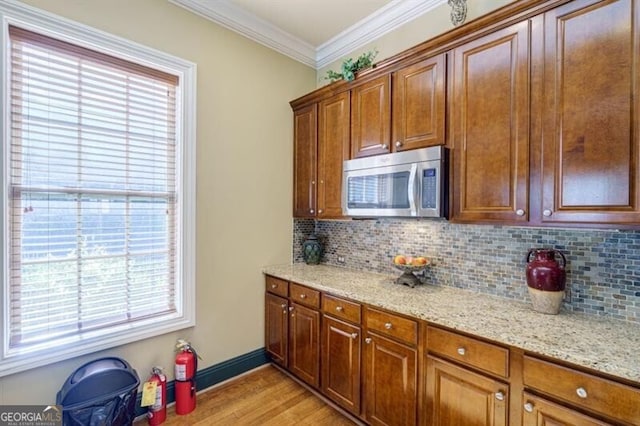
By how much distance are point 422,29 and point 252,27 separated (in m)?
1.47

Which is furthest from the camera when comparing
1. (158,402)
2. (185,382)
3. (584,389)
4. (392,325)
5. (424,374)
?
(185,382)

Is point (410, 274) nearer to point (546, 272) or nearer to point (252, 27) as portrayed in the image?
point (546, 272)

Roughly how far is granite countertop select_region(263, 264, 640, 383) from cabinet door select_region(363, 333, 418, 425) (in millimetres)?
253

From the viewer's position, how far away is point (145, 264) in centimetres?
222

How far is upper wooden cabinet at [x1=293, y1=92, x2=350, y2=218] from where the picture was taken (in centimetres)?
257

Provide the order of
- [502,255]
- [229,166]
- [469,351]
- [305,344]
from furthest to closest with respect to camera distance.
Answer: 1. [229,166]
2. [305,344]
3. [502,255]
4. [469,351]

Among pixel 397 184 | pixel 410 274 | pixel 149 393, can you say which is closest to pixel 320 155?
pixel 397 184

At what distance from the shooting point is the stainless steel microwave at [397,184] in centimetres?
186

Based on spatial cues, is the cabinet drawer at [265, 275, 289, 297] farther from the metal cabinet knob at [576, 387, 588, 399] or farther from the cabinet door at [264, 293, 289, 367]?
the metal cabinet knob at [576, 387, 588, 399]

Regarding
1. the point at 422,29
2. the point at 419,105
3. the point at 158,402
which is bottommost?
the point at 158,402

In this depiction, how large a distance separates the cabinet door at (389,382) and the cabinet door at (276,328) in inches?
35.6

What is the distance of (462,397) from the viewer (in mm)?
1514

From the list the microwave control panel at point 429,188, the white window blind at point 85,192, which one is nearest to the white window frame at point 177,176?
the white window blind at point 85,192

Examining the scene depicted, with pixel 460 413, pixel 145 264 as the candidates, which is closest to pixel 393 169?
pixel 460 413
